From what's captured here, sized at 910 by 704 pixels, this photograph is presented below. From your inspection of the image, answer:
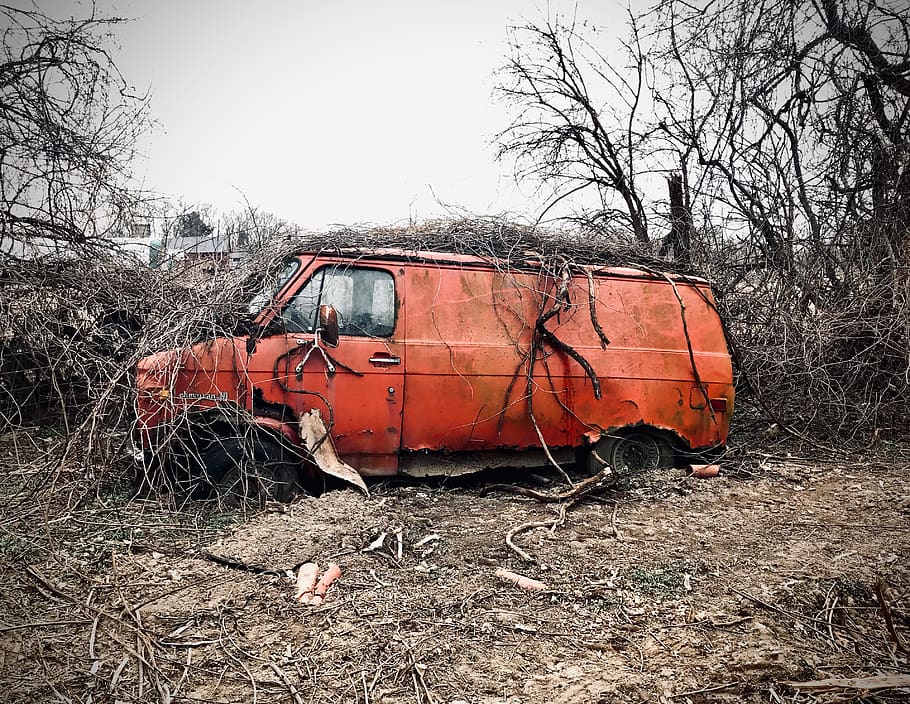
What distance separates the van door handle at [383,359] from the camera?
5.01 metres

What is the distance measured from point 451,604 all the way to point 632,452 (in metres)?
3.02

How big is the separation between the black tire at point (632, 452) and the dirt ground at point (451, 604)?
647 millimetres

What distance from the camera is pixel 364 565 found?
154 inches

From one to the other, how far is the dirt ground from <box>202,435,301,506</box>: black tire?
0.19 m

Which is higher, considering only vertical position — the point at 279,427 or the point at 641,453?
the point at 279,427

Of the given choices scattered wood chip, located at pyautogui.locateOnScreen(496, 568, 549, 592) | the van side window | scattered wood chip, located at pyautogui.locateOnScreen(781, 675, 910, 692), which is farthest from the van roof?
scattered wood chip, located at pyautogui.locateOnScreen(781, 675, 910, 692)

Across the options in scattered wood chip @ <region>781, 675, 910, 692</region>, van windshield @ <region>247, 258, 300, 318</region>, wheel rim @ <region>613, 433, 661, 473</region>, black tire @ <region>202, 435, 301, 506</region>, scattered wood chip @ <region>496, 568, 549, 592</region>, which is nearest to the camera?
scattered wood chip @ <region>781, 675, 910, 692</region>

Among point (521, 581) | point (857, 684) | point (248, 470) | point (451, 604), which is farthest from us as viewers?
point (248, 470)

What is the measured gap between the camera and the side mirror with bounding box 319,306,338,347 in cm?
482

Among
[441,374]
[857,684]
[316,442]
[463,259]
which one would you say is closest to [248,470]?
[316,442]

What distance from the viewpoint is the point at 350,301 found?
201 inches

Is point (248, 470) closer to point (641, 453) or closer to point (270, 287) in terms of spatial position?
point (270, 287)

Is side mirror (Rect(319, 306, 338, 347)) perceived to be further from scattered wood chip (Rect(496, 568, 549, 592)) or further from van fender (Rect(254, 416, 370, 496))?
scattered wood chip (Rect(496, 568, 549, 592))

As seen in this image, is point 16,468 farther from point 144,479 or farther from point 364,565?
point 364,565
